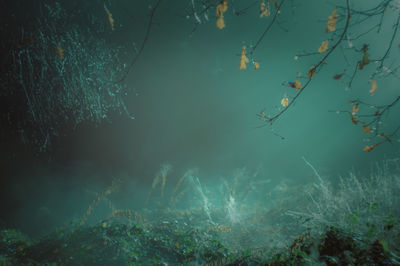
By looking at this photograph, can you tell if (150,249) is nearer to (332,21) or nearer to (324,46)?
(324,46)

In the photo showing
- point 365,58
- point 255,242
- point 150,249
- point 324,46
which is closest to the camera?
point 365,58

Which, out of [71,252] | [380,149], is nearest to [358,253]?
[71,252]

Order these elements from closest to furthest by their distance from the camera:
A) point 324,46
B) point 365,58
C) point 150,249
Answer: point 365,58, point 324,46, point 150,249

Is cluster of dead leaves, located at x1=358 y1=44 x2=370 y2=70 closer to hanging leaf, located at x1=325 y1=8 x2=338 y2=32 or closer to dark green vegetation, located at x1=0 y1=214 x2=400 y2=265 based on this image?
hanging leaf, located at x1=325 y1=8 x2=338 y2=32

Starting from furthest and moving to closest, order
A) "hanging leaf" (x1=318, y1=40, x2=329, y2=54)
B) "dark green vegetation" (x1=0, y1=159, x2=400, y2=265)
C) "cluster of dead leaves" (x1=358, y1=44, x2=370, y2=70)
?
"dark green vegetation" (x1=0, y1=159, x2=400, y2=265) < "hanging leaf" (x1=318, y1=40, x2=329, y2=54) < "cluster of dead leaves" (x1=358, y1=44, x2=370, y2=70)

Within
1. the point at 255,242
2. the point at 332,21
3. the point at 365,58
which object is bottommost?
the point at 255,242

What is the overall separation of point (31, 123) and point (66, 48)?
362cm

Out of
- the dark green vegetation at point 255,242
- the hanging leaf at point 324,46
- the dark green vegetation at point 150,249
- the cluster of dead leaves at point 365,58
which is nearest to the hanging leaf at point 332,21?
the hanging leaf at point 324,46

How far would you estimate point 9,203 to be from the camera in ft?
42.0

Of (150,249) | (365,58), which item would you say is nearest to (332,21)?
(365,58)

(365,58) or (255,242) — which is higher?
(365,58)

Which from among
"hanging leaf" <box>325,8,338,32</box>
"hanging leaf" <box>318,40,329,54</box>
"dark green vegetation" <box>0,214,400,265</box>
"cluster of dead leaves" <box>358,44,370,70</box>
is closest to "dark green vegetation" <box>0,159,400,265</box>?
"dark green vegetation" <box>0,214,400,265</box>

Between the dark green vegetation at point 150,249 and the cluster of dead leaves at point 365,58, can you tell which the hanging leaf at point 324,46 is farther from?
the dark green vegetation at point 150,249

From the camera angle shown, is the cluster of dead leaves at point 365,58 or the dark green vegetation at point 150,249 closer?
the cluster of dead leaves at point 365,58
